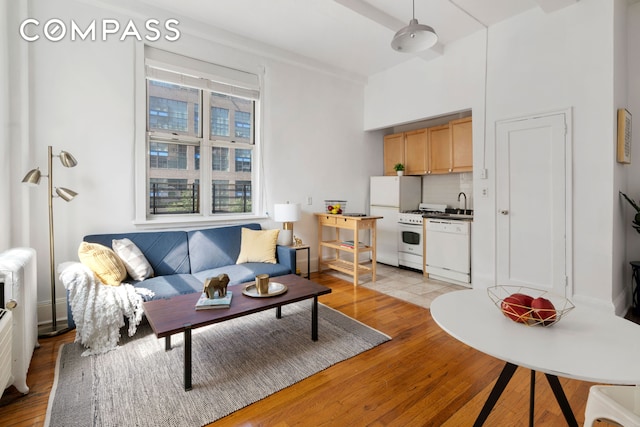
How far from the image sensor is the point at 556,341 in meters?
1.01

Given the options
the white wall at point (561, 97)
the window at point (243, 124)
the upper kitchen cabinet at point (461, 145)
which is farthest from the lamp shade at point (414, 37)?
the window at point (243, 124)

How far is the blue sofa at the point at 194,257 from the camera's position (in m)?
2.94

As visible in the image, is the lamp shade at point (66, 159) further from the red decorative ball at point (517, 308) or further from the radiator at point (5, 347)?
the red decorative ball at point (517, 308)

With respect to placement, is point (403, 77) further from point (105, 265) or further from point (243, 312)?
point (105, 265)

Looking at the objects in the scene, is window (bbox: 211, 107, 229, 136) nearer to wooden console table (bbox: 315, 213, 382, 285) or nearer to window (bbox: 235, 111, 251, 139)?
window (bbox: 235, 111, 251, 139)

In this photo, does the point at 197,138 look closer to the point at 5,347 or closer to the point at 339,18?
the point at 339,18

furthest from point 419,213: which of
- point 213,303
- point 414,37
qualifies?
point 213,303

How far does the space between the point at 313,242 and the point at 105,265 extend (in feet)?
9.01

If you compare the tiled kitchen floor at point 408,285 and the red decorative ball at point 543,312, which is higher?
the red decorative ball at point 543,312

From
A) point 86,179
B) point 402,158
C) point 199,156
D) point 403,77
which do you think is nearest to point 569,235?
point 402,158

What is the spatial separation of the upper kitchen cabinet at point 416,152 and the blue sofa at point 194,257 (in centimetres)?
264

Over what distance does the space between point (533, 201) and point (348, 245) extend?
2.23 metres

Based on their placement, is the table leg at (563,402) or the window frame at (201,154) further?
the window frame at (201,154)

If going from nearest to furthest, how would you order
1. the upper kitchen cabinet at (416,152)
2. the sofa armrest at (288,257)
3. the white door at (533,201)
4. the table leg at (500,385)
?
the table leg at (500,385) → the white door at (533,201) → the sofa armrest at (288,257) → the upper kitchen cabinet at (416,152)
